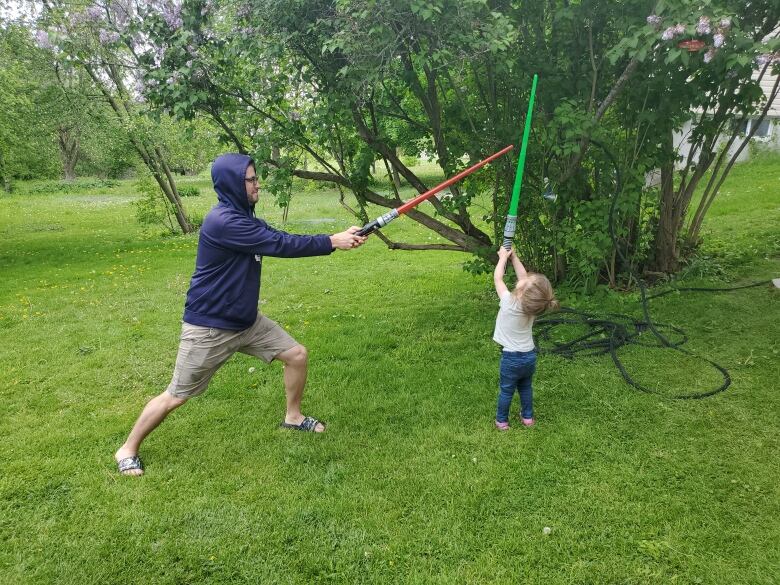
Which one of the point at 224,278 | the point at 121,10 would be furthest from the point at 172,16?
the point at 121,10

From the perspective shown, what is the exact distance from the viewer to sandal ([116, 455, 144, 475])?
351 cm

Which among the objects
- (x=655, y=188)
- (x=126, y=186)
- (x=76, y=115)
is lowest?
(x=126, y=186)

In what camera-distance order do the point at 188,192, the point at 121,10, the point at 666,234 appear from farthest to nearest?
the point at 188,192
the point at 121,10
the point at 666,234

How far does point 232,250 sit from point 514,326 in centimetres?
183

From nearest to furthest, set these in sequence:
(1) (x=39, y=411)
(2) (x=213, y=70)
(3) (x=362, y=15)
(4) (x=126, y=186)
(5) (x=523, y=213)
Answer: (3) (x=362, y=15) < (1) (x=39, y=411) < (2) (x=213, y=70) < (5) (x=523, y=213) < (4) (x=126, y=186)

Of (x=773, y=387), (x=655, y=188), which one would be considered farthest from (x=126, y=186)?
(x=773, y=387)

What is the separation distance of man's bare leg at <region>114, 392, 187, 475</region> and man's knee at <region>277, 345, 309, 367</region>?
68 centimetres

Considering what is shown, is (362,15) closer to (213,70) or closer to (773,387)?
(213,70)

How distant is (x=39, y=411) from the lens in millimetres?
4465

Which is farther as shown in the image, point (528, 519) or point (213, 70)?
point (213, 70)

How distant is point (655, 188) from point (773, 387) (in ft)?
9.18

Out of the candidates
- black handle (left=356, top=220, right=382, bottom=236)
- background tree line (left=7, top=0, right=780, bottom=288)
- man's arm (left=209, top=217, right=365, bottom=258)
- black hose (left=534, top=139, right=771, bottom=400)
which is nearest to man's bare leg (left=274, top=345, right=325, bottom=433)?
man's arm (left=209, top=217, right=365, bottom=258)

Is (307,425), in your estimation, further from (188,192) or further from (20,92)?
(188,192)

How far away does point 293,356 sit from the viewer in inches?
150
